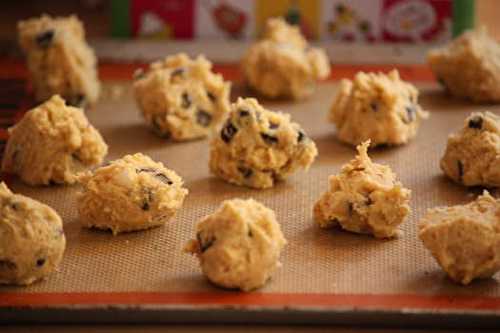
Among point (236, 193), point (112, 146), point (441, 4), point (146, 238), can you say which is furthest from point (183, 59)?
point (441, 4)

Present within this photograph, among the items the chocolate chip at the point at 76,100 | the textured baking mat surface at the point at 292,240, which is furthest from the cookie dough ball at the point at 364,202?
the chocolate chip at the point at 76,100

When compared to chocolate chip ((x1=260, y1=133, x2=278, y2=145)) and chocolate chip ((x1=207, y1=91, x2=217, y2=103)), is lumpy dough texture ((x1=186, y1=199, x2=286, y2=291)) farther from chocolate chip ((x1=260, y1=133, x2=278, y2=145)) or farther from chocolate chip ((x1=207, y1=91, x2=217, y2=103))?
chocolate chip ((x1=207, y1=91, x2=217, y2=103))

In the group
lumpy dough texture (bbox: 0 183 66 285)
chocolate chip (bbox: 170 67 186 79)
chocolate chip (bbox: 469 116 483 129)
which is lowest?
lumpy dough texture (bbox: 0 183 66 285)

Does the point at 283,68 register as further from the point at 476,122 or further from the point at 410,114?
the point at 476,122

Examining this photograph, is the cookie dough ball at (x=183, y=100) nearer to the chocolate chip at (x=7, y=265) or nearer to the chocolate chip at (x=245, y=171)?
the chocolate chip at (x=245, y=171)

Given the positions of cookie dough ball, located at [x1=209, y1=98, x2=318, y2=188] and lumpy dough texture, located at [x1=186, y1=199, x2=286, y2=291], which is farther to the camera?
cookie dough ball, located at [x1=209, y1=98, x2=318, y2=188]

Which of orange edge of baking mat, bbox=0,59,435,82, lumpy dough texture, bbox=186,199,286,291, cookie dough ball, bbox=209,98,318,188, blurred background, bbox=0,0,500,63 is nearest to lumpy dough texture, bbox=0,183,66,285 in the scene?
lumpy dough texture, bbox=186,199,286,291

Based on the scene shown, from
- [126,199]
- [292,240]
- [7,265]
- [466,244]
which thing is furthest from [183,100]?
[466,244]
